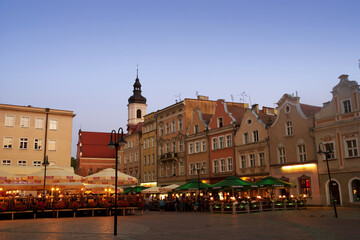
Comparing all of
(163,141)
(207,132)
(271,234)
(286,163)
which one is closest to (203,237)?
(271,234)

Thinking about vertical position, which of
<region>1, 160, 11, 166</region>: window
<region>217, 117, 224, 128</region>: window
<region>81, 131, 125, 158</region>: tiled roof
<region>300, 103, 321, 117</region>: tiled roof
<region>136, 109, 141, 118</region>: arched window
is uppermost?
<region>136, 109, 141, 118</region>: arched window

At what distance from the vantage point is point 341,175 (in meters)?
33.2

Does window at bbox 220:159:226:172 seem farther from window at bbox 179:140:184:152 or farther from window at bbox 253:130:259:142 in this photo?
window at bbox 179:140:184:152

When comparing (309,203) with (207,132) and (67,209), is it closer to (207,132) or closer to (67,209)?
(207,132)

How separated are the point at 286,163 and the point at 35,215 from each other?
23.9 metres

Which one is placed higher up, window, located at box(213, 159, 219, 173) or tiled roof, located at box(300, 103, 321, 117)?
tiled roof, located at box(300, 103, 321, 117)

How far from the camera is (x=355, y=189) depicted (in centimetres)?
3250

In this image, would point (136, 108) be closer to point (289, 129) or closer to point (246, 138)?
point (246, 138)

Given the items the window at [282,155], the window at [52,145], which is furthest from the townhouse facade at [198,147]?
the window at [52,145]

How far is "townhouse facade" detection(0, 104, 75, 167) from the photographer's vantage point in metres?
48.2

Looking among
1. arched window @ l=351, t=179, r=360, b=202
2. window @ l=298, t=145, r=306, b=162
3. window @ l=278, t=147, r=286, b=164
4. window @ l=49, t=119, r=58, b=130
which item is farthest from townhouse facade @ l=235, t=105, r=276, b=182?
window @ l=49, t=119, r=58, b=130

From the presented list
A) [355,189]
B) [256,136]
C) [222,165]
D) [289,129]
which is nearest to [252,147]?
[256,136]

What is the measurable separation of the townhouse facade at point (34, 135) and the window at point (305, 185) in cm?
3007

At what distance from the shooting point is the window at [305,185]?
36.0m
